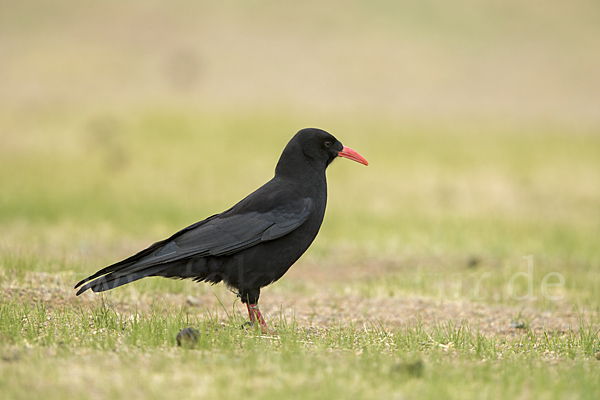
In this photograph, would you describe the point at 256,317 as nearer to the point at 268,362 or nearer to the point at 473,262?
the point at 268,362

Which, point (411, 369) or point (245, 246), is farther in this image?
point (245, 246)

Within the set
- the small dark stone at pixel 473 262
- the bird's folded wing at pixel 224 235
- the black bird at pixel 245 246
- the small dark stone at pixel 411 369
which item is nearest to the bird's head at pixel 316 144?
the black bird at pixel 245 246

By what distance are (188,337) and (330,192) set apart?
11811 millimetres

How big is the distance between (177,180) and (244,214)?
11.3 m

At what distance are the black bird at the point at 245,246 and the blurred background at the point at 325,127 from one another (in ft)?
7.04

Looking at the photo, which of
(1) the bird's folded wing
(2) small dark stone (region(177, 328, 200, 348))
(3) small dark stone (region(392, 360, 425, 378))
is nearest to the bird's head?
(1) the bird's folded wing

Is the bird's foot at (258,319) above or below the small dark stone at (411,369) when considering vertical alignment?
above

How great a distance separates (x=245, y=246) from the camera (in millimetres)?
4840

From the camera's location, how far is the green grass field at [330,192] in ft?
12.0

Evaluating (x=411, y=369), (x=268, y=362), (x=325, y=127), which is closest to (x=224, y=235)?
(x=268, y=362)

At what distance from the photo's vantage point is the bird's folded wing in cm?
465

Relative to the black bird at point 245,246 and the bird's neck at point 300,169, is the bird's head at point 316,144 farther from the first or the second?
the black bird at point 245,246

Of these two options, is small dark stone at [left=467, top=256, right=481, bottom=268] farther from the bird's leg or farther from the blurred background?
the bird's leg

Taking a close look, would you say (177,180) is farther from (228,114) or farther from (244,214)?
(244,214)
